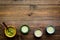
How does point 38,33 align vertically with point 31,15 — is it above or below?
below

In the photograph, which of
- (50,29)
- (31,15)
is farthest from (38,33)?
(31,15)

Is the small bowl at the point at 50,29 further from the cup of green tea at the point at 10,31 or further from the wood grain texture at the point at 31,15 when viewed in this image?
the cup of green tea at the point at 10,31

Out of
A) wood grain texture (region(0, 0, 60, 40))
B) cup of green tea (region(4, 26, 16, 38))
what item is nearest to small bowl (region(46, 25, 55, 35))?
wood grain texture (region(0, 0, 60, 40))

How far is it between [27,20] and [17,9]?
0.72 feet

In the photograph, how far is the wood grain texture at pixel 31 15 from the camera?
2645 millimetres

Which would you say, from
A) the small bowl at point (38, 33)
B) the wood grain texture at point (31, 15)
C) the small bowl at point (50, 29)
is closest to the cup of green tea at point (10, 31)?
the wood grain texture at point (31, 15)

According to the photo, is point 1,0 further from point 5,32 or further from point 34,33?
point 34,33

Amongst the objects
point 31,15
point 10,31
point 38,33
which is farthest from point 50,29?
point 10,31

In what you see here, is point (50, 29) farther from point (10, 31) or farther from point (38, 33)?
point (10, 31)

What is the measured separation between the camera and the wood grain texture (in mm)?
2645

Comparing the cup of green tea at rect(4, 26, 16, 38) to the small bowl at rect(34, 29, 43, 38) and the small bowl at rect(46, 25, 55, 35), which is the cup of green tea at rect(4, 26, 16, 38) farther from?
the small bowl at rect(46, 25, 55, 35)

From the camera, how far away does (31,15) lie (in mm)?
2688

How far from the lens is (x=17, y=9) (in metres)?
2.69

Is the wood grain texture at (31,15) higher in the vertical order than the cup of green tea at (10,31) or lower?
higher
